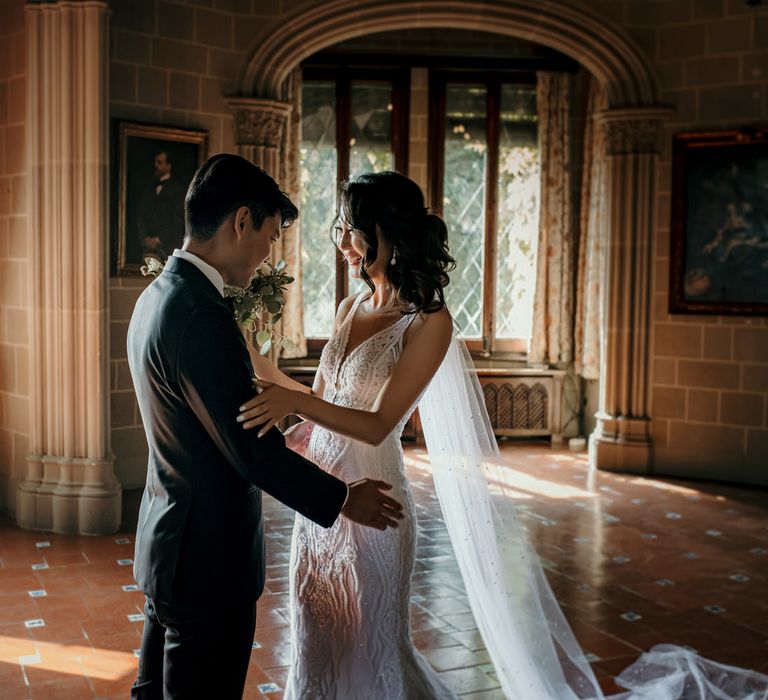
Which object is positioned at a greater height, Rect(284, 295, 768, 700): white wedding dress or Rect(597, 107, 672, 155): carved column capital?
Rect(597, 107, 672, 155): carved column capital

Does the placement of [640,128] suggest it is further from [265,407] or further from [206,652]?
[206,652]

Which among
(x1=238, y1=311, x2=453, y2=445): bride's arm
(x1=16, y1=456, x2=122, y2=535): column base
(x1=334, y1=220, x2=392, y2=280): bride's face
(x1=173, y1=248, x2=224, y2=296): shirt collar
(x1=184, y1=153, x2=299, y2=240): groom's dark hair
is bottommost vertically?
(x1=16, y1=456, x2=122, y2=535): column base

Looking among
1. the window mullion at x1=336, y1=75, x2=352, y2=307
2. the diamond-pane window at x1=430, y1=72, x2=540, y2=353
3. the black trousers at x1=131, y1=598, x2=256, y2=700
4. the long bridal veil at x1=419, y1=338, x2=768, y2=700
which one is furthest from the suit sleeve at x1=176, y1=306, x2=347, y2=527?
the diamond-pane window at x1=430, y1=72, x2=540, y2=353

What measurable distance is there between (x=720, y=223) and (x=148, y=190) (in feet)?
15.0

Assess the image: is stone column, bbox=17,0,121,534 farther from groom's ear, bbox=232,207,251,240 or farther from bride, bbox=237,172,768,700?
groom's ear, bbox=232,207,251,240

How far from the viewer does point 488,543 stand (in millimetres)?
3172

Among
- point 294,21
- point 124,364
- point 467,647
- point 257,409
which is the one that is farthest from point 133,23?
point 257,409

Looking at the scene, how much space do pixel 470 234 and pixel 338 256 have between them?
139 centimetres

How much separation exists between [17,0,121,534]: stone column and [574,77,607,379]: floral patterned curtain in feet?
16.6

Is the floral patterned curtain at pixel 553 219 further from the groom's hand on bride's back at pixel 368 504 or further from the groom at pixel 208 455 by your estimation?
the groom at pixel 208 455

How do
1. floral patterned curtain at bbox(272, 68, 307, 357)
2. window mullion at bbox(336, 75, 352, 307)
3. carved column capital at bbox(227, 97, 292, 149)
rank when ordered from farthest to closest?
1. window mullion at bbox(336, 75, 352, 307)
2. floral patterned curtain at bbox(272, 68, 307, 357)
3. carved column capital at bbox(227, 97, 292, 149)

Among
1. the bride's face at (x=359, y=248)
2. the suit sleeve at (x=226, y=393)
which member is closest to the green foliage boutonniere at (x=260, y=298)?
the bride's face at (x=359, y=248)

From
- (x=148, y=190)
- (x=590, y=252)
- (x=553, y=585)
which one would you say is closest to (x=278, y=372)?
(x=553, y=585)

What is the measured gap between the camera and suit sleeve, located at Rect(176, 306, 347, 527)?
192cm
